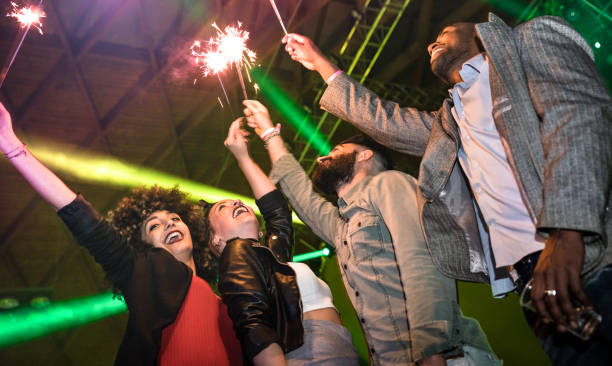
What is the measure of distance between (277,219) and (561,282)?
1803 mm

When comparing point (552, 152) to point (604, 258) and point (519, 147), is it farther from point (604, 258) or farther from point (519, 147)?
point (604, 258)

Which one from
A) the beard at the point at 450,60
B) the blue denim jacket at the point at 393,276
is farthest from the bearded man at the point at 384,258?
the beard at the point at 450,60

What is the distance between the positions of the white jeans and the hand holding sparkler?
1.51 meters

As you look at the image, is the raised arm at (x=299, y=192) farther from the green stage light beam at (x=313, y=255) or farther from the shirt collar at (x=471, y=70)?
the green stage light beam at (x=313, y=255)

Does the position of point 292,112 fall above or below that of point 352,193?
above

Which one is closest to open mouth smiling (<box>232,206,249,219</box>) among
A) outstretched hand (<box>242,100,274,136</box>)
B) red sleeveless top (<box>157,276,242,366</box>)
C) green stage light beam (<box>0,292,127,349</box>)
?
red sleeveless top (<box>157,276,242,366</box>)

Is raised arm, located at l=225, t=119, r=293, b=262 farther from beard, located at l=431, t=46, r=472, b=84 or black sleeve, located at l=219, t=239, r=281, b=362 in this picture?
beard, located at l=431, t=46, r=472, b=84

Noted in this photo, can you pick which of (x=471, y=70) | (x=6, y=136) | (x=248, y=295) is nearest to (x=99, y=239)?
(x=6, y=136)

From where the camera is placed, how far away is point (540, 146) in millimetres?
1347

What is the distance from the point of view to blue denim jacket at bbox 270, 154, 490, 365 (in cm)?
170

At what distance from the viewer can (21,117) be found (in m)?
6.08

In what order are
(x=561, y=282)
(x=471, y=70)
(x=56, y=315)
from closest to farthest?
(x=561, y=282)
(x=471, y=70)
(x=56, y=315)

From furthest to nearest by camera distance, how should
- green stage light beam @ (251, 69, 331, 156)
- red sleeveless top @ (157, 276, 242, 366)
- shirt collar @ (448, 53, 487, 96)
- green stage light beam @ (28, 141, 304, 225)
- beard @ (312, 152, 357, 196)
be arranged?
green stage light beam @ (28, 141, 304, 225) → green stage light beam @ (251, 69, 331, 156) → beard @ (312, 152, 357, 196) → red sleeveless top @ (157, 276, 242, 366) → shirt collar @ (448, 53, 487, 96)

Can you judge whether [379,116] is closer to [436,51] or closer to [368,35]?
[436,51]
